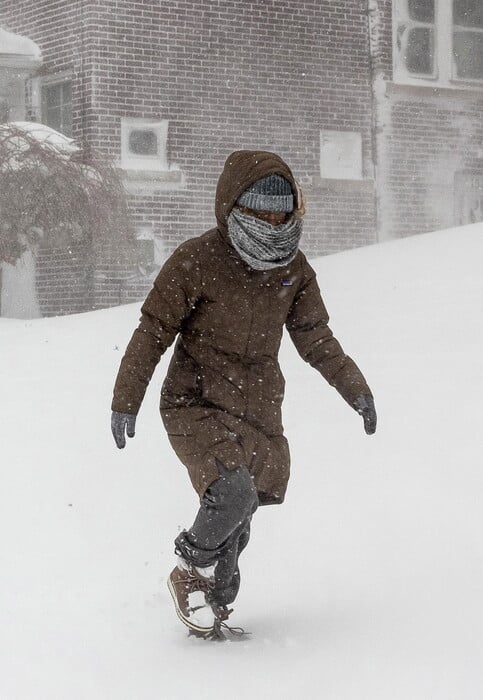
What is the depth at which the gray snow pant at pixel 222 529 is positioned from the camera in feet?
13.7

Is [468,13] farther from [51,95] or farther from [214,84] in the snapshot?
[51,95]

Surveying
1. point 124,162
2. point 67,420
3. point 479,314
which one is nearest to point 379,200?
point 124,162

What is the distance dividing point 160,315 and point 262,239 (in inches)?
16.3

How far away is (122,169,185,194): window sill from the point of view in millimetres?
15992

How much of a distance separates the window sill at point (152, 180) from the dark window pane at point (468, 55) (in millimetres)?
4838

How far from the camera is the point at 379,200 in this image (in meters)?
17.9

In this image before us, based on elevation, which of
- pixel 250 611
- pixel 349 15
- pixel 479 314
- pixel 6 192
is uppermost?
pixel 349 15

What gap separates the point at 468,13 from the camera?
18.8 meters

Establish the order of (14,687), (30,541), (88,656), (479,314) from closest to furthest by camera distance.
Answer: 1. (14,687)
2. (88,656)
3. (30,541)
4. (479,314)

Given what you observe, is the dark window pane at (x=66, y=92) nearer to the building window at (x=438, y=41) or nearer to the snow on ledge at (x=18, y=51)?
the snow on ledge at (x=18, y=51)

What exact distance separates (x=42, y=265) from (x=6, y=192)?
257 centimetres

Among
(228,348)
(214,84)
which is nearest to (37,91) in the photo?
(214,84)

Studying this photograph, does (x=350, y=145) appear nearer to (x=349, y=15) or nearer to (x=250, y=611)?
(x=349, y=15)

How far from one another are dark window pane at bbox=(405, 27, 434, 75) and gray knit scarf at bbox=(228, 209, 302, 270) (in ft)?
48.2
